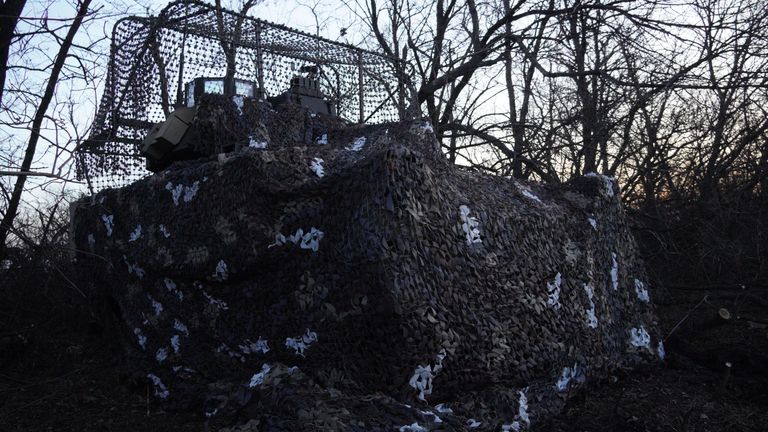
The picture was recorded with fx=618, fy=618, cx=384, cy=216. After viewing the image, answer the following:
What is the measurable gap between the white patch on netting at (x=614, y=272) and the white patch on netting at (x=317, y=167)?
6.96 ft

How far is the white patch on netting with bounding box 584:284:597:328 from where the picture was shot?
3492mm

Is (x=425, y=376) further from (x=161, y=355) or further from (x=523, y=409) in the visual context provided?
(x=161, y=355)

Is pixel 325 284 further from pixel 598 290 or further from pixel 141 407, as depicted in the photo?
pixel 598 290

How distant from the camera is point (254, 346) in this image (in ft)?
9.61

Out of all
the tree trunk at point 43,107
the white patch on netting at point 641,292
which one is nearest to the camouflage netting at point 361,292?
the white patch on netting at point 641,292

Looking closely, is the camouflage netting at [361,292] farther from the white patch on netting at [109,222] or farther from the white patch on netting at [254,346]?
the white patch on netting at [109,222]

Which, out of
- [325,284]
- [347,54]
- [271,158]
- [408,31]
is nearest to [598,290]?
[325,284]

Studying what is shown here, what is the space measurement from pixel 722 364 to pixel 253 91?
372 cm

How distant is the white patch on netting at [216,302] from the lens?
311cm

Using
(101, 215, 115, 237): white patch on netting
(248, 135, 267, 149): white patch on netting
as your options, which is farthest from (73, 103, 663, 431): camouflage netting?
(248, 135, 267, 149): white patch on netting

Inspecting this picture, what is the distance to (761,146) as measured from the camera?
604cm

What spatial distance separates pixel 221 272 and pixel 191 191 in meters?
Answer: 0.53

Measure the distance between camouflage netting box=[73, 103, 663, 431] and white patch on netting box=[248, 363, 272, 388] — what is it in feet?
0.04

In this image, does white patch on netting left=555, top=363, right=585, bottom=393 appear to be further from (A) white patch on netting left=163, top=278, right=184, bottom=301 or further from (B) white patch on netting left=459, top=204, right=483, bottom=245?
(A) white patch on netting left=163, top=278, right=184, bottom=301
